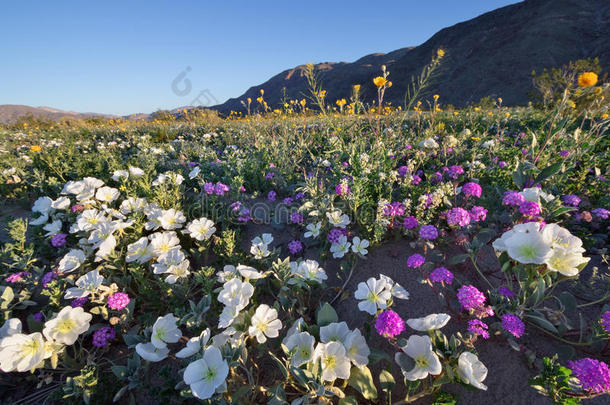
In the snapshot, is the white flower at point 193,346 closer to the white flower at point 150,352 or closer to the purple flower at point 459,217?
the white flower at point 150,352

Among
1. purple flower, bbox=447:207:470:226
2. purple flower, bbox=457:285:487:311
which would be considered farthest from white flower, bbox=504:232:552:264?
purple flower, bbox=447:207:470:226

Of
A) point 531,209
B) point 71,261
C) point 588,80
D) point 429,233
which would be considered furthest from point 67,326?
point 588,80

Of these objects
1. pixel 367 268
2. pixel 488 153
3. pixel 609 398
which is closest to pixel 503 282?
pixel 609 398

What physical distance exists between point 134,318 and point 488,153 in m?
4.32

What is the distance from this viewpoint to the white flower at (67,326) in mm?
1354

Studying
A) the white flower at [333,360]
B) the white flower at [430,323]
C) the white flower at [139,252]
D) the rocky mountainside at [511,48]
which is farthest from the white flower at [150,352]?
the rocky mountainside at [511,48]

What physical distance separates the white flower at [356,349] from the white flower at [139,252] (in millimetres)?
1483

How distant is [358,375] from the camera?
1.21m

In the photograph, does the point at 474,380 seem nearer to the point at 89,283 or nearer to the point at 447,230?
the point at 447,230

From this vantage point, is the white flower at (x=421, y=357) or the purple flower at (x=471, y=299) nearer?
the white flower at (x=421, y=357)

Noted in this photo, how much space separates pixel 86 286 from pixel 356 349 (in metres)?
1.66

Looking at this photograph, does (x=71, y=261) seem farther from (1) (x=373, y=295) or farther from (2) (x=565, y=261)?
(2) (x=565, y=261)

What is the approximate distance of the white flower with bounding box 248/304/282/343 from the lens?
1.28m

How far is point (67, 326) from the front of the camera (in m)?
1.40
